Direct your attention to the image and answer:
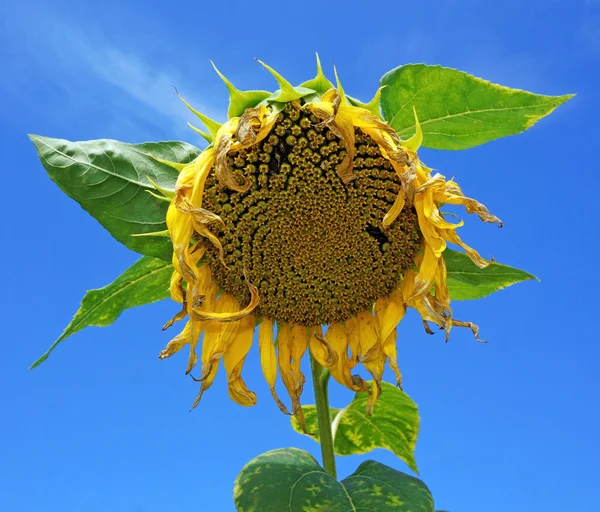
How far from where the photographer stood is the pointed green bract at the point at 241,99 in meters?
2.68

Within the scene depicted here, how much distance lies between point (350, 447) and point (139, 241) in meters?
1.94

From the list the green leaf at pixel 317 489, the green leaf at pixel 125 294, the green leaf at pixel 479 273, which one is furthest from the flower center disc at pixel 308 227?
the green leaf at pixel 317 489

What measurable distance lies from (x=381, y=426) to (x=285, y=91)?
7.41 ft

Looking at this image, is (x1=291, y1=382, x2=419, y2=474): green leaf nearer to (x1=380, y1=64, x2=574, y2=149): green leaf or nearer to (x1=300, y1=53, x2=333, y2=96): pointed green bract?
(x1=380, y1=64, x2=574, y2=149): green leaf

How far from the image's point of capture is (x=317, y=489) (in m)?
3.01

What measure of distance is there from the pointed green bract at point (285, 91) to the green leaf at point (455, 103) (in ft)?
1.90

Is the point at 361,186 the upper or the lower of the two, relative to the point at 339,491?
upper

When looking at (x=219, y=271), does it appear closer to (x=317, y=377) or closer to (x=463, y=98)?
(x=317, y=377)

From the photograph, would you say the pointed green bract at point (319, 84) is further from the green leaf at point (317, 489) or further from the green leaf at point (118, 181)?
the green leaf at point (317, 489)

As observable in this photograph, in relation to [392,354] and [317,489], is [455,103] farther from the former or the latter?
[317,489]

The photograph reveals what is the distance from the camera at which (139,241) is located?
300 cm

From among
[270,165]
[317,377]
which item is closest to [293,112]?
[270,165]

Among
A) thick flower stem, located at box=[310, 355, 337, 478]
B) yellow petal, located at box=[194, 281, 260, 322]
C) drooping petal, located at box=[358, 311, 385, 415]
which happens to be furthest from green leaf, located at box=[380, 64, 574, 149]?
thick flower stem, located at box=[310, 355, 337, 478]

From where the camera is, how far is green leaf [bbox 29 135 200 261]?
9.62ft
